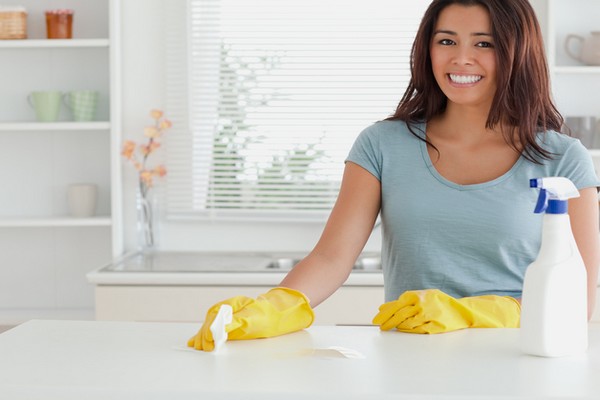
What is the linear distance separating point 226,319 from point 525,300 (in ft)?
1.46

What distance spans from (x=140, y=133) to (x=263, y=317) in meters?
2.23

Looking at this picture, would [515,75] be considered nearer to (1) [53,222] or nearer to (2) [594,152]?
(2) [594,152]

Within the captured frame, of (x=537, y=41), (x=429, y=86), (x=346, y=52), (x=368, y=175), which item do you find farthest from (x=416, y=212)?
(x=346, y=52)

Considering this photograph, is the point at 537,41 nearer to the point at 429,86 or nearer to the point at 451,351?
the point at 429,86

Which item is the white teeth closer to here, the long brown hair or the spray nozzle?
the long brown hair

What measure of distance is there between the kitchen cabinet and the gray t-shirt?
184 centimetres

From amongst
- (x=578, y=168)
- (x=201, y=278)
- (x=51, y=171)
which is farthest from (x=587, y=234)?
(x=51, y=171)

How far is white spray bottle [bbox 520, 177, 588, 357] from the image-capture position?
4.38 ft

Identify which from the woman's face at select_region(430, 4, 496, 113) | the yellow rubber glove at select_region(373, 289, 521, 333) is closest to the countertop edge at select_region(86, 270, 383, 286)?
the woman's face at select_region(430, 4, 496, 113)

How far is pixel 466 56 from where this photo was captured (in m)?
1.83

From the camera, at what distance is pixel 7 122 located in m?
3.54

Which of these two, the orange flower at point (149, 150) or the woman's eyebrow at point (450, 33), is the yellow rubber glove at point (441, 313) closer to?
Result: the woman's eyebrow at point (450, 33)

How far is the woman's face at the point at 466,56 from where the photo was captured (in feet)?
6.03

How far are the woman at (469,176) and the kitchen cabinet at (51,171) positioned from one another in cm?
183
